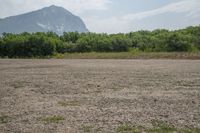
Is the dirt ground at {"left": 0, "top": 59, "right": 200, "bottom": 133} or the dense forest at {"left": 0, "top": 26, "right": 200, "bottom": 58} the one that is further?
the dense forest at {"left": 0, "top": 26, "right": 200, "bottom": 58}

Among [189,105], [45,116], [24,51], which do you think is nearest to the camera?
[45,116]

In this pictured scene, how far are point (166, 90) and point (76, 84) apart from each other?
5992mm

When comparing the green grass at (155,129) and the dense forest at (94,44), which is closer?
the green grass at (155,129)

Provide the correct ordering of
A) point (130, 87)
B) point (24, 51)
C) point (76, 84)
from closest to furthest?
1. point (130, 87)
2. point (76, 84)
3. point (24, 51)

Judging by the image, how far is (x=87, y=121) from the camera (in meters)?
12.2

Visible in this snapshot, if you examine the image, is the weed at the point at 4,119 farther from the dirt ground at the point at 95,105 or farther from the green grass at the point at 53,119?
the green grass at the point at 53,119

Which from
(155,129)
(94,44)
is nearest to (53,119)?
(155,129)

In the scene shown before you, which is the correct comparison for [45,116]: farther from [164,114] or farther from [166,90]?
[166,90]

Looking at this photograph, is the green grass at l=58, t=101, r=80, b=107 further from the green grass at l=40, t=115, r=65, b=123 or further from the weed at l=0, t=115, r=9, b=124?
the weed at l=0, t=115, r=9, b=124

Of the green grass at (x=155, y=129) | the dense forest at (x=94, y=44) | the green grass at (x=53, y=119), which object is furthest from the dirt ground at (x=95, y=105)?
the dense forest at (x=94, y=44)

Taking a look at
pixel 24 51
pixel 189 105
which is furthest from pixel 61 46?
pixel 189 105

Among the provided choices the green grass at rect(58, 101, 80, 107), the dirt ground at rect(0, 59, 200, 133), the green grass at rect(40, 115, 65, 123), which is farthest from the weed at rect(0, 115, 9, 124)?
the green grass at rect(58, 101, 80, 107)

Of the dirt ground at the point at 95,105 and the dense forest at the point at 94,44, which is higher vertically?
the dense forest at the point at 94,44

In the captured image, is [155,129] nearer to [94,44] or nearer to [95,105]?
[95,105]
